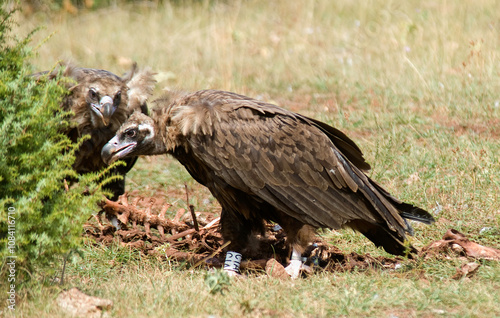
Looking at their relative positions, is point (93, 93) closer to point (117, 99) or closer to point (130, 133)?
point (117, 99)

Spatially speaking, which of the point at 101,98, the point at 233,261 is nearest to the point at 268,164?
the point at 233,261

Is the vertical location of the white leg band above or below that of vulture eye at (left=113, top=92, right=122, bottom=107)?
below

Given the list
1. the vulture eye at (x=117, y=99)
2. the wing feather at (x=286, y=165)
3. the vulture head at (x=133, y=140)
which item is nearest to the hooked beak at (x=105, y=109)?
the vulture eye at (x=117, y=99)

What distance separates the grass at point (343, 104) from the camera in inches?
146

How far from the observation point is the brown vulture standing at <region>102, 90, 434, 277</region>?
4.33 meters

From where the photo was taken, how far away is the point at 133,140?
14.8ft

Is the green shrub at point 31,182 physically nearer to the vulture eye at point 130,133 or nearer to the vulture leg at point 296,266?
the vulture eye at point 130,133

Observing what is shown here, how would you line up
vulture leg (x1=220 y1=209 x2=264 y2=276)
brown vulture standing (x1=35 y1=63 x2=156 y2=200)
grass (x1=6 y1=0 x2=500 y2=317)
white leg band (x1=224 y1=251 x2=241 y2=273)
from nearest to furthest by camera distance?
1. grass (x1=6 y1=0 x2=500 y2=317)
2. white leg band (x1=224 y1=251 x2=241 y2=273)
3. vulture leg (x1=220 y1=209 x2=264 y2=276)
4. brown vulture standing (x1=35 y1=63 x2=156 y2=200)

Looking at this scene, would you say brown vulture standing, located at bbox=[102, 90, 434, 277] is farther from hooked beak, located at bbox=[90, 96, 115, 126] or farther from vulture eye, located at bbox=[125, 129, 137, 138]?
hooked beak, located at bbox=[90, 96, 115, 126]

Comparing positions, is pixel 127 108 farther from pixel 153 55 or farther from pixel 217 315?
pixel 153 55

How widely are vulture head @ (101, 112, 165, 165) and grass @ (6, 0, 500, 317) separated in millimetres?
790

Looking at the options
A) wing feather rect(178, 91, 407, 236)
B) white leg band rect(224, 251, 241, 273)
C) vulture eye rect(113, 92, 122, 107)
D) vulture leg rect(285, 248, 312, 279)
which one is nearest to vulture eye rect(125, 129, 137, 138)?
wing feather rect(178, 91, 407, 236)

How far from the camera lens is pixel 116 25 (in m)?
11.3

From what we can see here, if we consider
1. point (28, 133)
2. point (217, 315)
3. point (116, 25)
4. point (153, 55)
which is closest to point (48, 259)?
point (28, 133)
